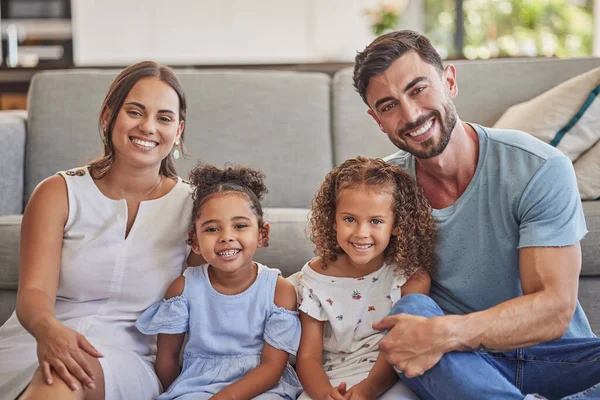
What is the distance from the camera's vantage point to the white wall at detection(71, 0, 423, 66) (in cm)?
620

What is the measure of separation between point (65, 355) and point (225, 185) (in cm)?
52

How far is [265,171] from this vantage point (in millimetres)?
2699

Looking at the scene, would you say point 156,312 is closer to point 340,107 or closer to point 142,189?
point 142,189

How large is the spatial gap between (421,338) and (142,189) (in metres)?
0.76

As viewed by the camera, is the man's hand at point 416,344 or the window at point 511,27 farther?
the window at point 511,27

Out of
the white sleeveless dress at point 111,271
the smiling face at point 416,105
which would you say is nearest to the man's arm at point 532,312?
the smiling face at point 416,105

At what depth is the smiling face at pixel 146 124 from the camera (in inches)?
66.4

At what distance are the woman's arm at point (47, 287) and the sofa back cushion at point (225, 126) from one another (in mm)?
943

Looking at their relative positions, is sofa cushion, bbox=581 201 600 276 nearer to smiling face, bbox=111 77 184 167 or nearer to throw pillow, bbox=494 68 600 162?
throw pillow, bbox=494 68 600 162

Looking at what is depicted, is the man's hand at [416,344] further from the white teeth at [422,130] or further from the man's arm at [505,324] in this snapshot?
the white teeth at [422,130]

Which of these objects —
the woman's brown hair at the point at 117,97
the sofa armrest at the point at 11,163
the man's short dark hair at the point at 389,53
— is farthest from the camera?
the sofa armrest at the point at 11,163

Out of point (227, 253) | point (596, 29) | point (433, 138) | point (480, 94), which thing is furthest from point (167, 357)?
point (596, 29)

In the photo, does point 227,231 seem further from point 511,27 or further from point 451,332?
point 511,27

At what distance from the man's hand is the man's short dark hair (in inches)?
20.8
